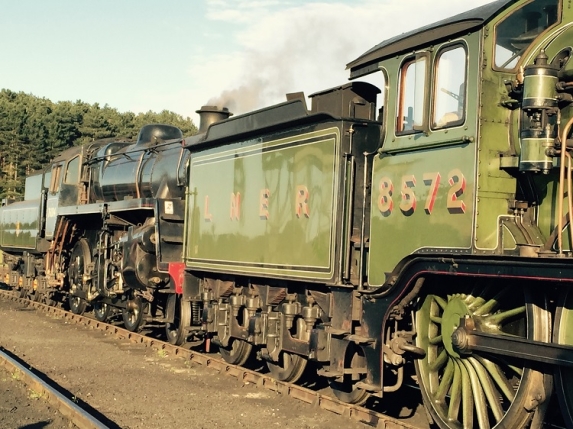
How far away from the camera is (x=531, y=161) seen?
5152 mm

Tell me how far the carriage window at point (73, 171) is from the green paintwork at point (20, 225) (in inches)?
68.0

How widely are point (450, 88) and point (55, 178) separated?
13795mm

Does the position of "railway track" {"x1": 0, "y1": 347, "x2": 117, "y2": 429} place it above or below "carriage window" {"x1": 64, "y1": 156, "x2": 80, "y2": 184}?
below

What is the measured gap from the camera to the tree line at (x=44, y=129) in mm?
57312

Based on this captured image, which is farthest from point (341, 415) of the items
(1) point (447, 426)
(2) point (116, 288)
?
(2) point (116, 288)

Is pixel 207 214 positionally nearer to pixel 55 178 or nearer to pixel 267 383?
pixel 267 383

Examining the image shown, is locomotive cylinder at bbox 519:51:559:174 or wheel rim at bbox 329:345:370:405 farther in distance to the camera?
wheel rim at bbox 329:345:370:405

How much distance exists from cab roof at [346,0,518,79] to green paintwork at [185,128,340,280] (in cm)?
73

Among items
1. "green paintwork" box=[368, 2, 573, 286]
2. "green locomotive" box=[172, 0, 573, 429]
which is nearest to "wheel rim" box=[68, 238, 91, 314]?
"green locomotive" box=[172, 0, 573, 429]

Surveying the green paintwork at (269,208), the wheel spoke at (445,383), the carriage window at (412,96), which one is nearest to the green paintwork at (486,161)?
the carriage window at (412,96)

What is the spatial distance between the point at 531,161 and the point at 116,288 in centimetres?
975

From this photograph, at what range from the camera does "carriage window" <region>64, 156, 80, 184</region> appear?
16.5m

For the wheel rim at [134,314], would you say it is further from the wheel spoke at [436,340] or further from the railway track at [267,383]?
the wheel spoke at [436,340]

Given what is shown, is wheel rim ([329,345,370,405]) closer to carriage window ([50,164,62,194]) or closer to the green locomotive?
the green locomotive
